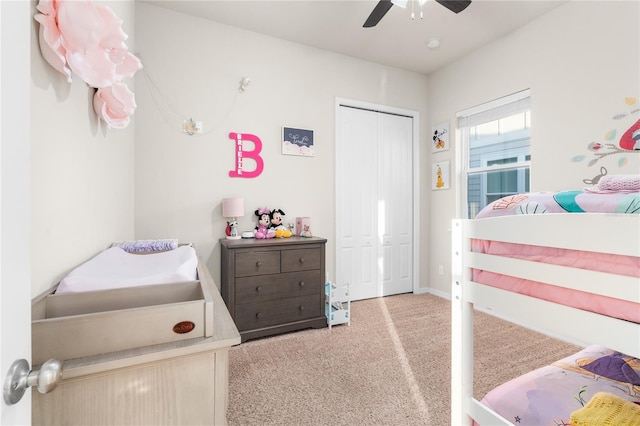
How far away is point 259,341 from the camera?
241 cm

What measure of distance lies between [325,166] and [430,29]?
1.68 metres

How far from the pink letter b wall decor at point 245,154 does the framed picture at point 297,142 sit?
0.27 m

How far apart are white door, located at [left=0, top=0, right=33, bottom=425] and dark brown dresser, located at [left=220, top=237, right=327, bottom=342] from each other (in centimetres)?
190

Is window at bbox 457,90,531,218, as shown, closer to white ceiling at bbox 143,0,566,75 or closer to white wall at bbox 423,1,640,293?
white wall at bbox 423,1,640,293

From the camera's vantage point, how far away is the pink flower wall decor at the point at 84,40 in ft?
2.71

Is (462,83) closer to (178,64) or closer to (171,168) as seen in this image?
(178,64)

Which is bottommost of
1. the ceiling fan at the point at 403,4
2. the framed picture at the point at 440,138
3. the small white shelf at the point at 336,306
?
the small white shelf at the point at 336,306

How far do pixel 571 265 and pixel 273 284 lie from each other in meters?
2.07

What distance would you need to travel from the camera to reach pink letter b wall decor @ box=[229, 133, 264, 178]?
2.84m

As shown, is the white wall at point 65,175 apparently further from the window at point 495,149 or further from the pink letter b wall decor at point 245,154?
the window at point 495,149

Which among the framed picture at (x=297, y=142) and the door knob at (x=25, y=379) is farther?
the framed picture at (x=297, y=142)

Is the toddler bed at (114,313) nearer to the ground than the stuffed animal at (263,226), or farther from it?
nearer to the ground

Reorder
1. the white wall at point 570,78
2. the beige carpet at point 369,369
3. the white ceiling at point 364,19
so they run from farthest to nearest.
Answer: the white ceiling at point 364,19 → the white wall at point 570,78 → the beige carpet at point 369,369

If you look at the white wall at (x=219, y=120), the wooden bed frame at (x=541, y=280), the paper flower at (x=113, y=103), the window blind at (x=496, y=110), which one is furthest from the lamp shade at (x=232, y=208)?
the window blind at (x=496, y=110)
